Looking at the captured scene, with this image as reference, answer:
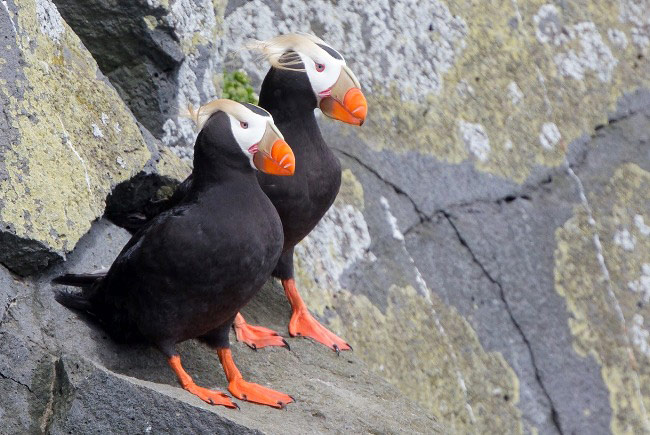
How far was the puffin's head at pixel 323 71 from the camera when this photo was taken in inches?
181

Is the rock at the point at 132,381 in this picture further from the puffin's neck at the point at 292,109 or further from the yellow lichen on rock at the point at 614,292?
the yellow lichen on rock at the point at 614,292

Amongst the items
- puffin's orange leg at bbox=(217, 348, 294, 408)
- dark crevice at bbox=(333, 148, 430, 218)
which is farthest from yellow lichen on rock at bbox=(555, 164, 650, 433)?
puffin's orange leg at bbox=(217, 348, 294, 408)

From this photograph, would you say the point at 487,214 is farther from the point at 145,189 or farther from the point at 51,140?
the point at 51,140

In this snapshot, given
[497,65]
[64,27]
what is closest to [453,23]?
[497,65]

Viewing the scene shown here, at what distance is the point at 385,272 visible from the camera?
5.80m

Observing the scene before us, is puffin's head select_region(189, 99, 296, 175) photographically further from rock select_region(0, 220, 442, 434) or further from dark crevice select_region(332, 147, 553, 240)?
dark crevice select_region(332, 147, 553, 240)

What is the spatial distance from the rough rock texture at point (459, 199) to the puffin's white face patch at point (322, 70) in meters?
0.69

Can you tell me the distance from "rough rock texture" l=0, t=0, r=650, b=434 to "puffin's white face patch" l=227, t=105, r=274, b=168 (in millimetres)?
610

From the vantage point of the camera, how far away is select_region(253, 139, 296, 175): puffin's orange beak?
3.92 m

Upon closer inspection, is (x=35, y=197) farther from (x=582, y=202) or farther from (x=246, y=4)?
(x=582, y=202)

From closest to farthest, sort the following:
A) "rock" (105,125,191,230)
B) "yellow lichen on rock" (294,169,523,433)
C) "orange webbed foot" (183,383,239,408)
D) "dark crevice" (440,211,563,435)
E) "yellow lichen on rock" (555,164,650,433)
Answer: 1. "orange webbed foot" (183,383,239,408)
2. "rock" (105,125,191,230)
3. "yellow lichen on rock" (294,169,523,433)
4. "dark crevice" (440,211,563,435)
5. "yellow lichen on rock" (555,164,650,433)

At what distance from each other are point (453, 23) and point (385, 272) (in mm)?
1755

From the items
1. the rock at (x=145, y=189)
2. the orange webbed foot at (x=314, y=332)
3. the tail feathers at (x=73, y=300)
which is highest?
the rock at (x=145, y=189)

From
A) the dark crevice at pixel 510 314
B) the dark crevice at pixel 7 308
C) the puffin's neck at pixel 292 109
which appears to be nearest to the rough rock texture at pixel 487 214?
A: the dark crevice at pixel 510 314
